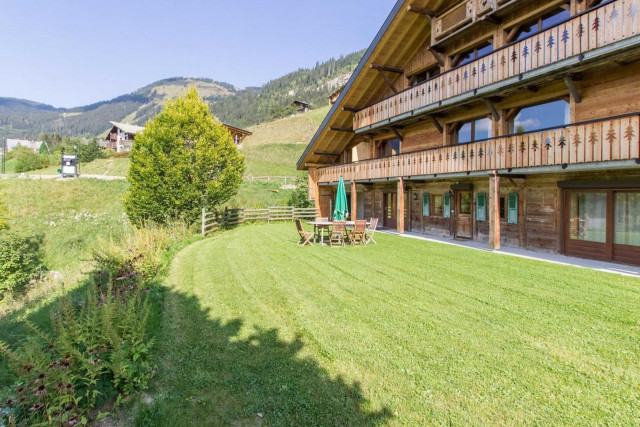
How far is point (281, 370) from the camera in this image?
381 cm

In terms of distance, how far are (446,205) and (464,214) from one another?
41.4 inches

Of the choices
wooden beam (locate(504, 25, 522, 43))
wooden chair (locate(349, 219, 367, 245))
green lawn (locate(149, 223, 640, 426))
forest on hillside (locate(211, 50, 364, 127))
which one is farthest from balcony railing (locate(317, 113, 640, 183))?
forest on hillside (locate(211, 50, 364, 127))

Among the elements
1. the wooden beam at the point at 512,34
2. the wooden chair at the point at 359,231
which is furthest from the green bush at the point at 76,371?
the wooden beam at the point at 512,34

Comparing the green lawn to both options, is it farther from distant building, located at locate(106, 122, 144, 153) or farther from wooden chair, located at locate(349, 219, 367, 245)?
distant building, located at locate(106, 122, 144, 153)

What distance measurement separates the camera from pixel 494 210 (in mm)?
11469

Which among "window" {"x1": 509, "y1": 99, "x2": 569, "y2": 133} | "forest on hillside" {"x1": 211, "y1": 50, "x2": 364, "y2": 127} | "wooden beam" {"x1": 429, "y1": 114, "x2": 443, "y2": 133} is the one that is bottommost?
"window" {"x1": 509, "y1": 99, "x2": 569, "y2": 133}

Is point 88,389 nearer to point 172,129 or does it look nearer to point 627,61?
point 627,61

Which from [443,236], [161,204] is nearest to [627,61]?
[443,236]

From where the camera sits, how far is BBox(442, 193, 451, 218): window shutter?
1552 cm

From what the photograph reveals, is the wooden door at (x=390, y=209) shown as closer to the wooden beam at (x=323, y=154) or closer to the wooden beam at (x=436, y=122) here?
the wooden beam at (x=323, y=154)

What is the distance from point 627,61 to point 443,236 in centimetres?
870

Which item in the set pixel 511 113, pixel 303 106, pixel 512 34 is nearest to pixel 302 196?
pixel 511 113

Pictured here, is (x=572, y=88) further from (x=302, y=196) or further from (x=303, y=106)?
(x=303, y=106)

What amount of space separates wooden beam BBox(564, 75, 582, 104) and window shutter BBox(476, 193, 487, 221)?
463 cm
